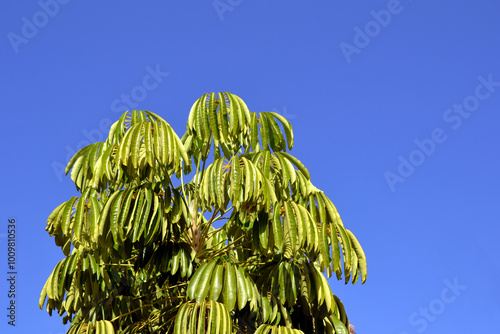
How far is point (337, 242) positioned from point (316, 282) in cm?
37

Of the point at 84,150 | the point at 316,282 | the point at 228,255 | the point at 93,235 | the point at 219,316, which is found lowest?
the point at 219,316

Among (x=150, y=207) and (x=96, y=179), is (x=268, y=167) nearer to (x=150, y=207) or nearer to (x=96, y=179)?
(x=150, y=207)

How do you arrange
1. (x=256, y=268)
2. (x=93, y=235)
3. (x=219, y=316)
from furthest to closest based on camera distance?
(x=256, y=268), (x=93, y=235), (x=219, y=316)

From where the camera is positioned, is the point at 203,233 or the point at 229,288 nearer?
the point at 229,288

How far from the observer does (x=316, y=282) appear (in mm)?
4656

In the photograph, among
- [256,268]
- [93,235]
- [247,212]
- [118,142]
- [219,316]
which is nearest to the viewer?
[219,316]

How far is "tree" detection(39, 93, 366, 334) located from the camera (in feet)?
14.5

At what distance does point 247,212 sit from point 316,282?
771 mm

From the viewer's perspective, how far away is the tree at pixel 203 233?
14.5 ft

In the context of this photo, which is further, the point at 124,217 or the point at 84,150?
the point at 84,150

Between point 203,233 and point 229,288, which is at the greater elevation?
point 203,233

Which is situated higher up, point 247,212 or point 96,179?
point 96,179

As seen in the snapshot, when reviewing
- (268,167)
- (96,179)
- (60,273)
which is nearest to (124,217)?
(96,179)

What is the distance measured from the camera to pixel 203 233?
5.16 metres
